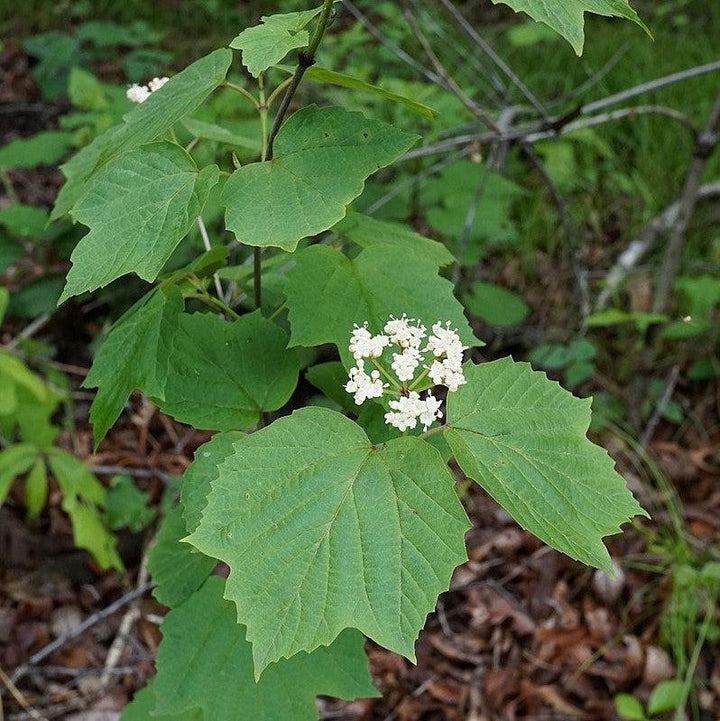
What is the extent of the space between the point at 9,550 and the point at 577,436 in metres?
2.51

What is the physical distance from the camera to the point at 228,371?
1354mm

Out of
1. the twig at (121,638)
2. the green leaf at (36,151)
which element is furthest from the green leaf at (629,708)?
the green leaf at (36,151)

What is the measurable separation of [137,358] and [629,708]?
6.82ft

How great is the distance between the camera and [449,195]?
11.2ft

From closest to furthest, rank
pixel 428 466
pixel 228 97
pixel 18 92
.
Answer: pixel 428 466
pixel 228 97
pixel 18 92

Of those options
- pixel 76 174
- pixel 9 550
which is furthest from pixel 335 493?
pixel 9 550

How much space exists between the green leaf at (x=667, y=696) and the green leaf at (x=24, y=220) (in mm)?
2998

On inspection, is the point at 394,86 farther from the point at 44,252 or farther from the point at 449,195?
the point at 44,252

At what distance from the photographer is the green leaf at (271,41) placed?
3.33 ft

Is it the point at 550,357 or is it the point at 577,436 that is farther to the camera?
the point at 550,357

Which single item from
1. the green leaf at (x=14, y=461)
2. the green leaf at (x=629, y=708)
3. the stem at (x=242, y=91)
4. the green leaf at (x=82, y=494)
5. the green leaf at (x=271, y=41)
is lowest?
the green leaf at (x=629, y=708)

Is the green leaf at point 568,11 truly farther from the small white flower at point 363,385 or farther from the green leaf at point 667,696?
the green leaf at point 667,696

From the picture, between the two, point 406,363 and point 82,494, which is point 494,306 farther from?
point 406,363

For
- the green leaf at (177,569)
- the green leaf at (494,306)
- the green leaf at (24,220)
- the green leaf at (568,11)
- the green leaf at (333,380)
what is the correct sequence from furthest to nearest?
the green leaf at (24,220)
the green leaf at (494,306)
the green leaf at (177,569)
the green leaf at (333,380)
the green leaf at (568,11)
